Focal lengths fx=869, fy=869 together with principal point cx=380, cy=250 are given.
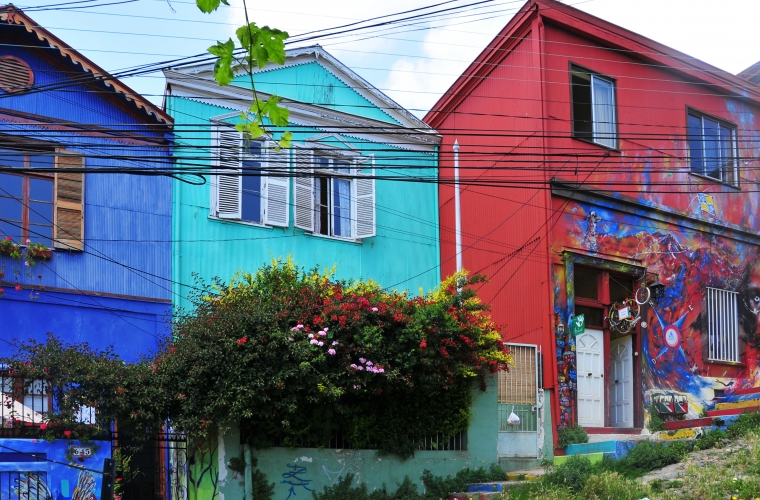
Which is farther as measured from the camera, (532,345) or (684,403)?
(684,403)

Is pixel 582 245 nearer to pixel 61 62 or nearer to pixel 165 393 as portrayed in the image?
pixel 165 393

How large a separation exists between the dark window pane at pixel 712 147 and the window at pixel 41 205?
13.3 meters

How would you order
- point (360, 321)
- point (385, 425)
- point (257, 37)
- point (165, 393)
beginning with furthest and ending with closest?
point (385, 425), point (360, 321), point (165, 393), point (257, 37)

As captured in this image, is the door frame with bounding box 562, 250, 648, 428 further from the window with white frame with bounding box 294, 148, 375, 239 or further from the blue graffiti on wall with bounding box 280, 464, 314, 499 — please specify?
the blue graffiti on wall with bounding box 280, 464, 314, 499

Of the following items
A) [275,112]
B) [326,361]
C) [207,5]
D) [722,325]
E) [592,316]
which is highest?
[207,5]

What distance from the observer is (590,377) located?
16469mm

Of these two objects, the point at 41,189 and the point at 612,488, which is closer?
the point at 612,488

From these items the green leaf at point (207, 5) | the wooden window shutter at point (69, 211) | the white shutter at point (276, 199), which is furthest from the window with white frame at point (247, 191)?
the green leaf at point (207, 5)

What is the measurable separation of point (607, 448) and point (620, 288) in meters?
4.55

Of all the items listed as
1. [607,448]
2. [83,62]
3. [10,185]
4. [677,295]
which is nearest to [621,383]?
[677,295]

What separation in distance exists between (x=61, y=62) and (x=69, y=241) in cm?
300

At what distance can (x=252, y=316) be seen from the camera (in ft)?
38.3

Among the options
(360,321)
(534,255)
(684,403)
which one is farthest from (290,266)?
(684,403)

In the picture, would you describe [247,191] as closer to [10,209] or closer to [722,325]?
[10,209]
